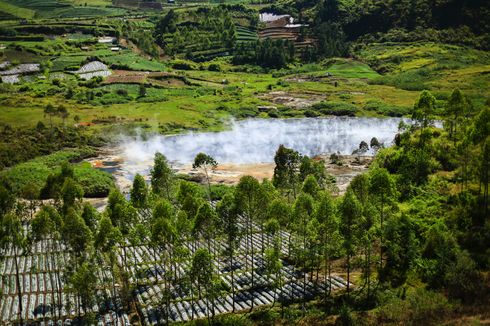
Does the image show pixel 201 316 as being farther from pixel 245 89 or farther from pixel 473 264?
pixel 245 89

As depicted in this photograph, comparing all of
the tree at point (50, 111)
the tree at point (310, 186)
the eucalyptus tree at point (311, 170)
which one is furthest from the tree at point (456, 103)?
the tree at point (50, 111)

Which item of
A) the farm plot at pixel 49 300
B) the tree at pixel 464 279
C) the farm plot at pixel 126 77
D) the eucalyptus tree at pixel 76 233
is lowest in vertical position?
the farm plot at pixel 49 300

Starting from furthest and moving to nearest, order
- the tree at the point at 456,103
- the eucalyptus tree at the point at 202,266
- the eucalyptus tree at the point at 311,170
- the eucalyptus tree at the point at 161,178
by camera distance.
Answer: the eucalyptus tree at the point at 311,170, the tree at the point at 456,103, the eucalyptus tree at the point at 161,178, the eucalyptus tree at the point at 202,266

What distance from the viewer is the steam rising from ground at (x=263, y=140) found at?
373 ft

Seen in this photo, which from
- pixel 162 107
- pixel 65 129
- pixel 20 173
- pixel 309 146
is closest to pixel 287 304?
pixel 20 173

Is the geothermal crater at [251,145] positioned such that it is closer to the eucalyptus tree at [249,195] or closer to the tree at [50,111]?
the tree at [50,111]

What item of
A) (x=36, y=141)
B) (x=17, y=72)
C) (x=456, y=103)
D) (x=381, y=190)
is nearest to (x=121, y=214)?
(x=381, y=190)

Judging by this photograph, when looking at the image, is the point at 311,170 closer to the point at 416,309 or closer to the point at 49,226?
the point at 416,309

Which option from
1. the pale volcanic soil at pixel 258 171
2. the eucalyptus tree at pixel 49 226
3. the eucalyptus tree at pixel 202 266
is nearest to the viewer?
the eucalyptus tree at pixel 202 266

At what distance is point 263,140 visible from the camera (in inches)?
4970

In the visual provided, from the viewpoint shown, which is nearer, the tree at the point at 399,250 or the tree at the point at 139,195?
the tree at the point at 399,250

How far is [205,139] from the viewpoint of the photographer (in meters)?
126

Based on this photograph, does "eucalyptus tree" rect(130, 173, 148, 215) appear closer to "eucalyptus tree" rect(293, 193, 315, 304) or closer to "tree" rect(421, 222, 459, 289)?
"eucalyptus tree" rect(293, 193, 315, 304)

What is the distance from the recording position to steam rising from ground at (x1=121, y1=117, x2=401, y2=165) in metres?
114
